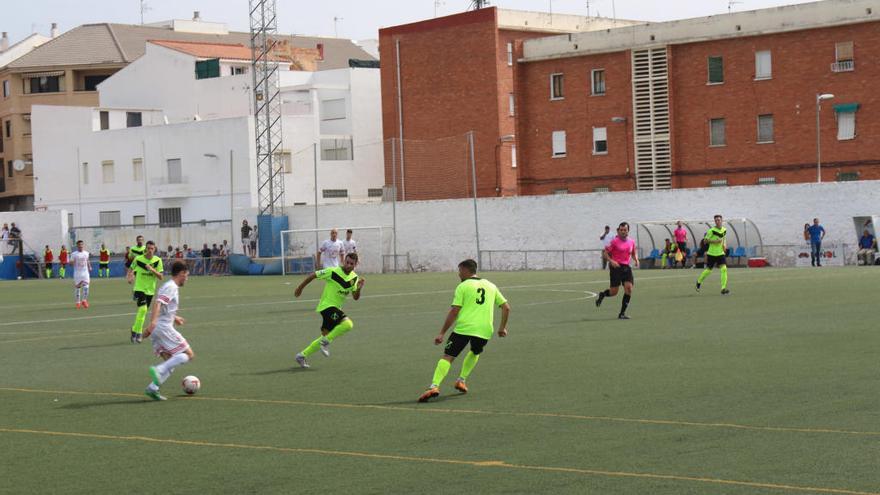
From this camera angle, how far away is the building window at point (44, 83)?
339 feet

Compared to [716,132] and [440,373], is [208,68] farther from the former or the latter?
[440,373]

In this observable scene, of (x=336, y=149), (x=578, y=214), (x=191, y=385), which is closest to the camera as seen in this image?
(x=191, y=385)

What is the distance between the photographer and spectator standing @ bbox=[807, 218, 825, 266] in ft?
167

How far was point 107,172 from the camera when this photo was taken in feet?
279

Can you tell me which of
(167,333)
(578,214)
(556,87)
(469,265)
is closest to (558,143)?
(556,87)

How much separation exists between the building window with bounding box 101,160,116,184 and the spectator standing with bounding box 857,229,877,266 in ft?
160

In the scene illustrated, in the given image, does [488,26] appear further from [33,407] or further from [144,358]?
[33,407]

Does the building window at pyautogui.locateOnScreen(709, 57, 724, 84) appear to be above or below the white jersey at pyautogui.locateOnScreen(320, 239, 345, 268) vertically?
above

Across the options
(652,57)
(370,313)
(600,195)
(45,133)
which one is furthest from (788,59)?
(45,133)

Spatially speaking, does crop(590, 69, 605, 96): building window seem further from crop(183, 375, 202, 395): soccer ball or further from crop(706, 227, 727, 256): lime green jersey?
crop(183, 375, 202, 395): soccer ball

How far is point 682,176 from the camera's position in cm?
6988

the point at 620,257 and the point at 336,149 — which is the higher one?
the point at 336,149

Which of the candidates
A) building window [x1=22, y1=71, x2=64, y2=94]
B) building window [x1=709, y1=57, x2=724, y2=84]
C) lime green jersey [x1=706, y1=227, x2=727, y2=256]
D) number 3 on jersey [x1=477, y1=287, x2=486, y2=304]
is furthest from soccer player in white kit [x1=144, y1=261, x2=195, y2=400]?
building window [x1=22, y1=71, x2=64, y2=94]

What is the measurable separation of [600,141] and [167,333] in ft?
188
